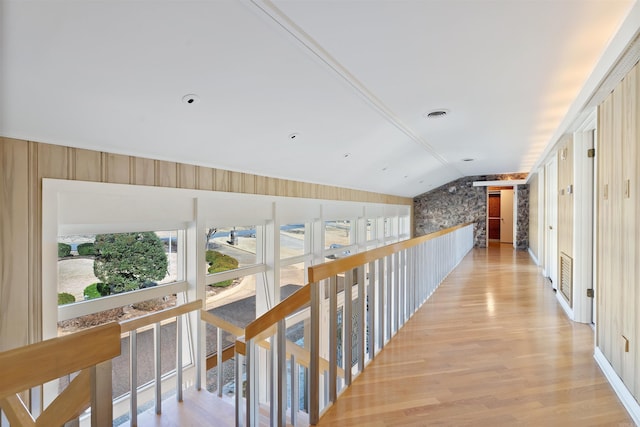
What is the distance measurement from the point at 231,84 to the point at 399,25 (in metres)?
1.15

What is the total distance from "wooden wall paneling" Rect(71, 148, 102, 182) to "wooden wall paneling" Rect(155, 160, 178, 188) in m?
0.48

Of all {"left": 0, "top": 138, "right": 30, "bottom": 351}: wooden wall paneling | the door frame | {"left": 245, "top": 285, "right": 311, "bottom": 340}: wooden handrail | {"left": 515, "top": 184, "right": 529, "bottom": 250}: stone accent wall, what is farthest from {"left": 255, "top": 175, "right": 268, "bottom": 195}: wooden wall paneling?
{"left": 515, "top": 184, "right": 529, "bottom": 250}: stone accent wall

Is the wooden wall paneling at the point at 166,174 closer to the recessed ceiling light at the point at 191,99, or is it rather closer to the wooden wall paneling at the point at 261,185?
the recessed ceiling light at the point at 191,99

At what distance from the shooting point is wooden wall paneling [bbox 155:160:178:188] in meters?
2.96

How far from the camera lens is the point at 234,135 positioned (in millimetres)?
3008

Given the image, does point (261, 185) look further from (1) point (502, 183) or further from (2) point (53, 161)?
(1) point (502, 183)

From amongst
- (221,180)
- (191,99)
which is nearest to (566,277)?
(221,180)

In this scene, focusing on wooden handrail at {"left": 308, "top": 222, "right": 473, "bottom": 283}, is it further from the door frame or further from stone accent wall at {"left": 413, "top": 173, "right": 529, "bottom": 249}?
stone accent wall at {"left": 413, "top": 173, "right": 529, "bottom": 249}

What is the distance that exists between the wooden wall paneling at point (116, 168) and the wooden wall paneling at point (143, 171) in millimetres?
43

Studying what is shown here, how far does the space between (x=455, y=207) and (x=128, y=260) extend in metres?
10.4

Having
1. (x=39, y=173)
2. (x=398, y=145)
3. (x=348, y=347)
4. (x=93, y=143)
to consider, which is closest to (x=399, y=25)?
(x=348, y=347)

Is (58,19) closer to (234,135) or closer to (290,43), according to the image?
(290,43)

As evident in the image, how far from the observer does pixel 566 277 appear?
12.7ft

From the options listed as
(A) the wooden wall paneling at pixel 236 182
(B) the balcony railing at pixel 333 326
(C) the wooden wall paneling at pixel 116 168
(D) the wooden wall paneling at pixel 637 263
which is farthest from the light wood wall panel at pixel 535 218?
(C) the wooden wall paneling at pixel 116 168
